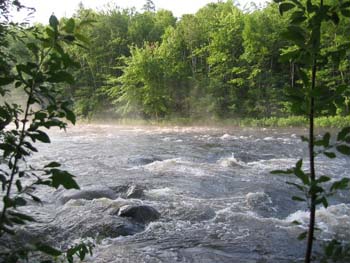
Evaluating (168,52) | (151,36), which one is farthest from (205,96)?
(151,36)

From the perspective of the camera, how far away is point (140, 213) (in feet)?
23.8

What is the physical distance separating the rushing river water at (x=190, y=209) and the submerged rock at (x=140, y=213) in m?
0.14

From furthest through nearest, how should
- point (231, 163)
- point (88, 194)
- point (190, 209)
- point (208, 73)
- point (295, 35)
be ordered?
point (208, 73) → point (231, 163) → point (88, 194) → point (190, 209) → point (295, 35)

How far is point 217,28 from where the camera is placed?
109ft

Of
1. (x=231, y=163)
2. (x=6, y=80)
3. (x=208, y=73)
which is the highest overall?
(x=208, y=73)

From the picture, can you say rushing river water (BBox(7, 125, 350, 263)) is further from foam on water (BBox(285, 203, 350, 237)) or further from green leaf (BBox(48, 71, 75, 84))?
green leaf (BBox(48, 71, 75, 84))

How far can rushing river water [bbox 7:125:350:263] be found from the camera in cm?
600

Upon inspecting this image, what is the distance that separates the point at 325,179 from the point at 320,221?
622 centimetres

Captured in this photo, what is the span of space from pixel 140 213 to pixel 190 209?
105 centimetres

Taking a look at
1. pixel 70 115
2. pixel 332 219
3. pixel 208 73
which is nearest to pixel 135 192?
pixel 332 219

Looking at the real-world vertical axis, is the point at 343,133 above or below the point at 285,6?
below

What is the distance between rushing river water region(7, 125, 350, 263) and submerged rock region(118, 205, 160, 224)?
0.14 metres

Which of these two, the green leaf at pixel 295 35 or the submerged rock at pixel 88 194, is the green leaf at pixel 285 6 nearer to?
the green leaf at pixel 295 35

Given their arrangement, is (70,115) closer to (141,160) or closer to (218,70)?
(141,160)
